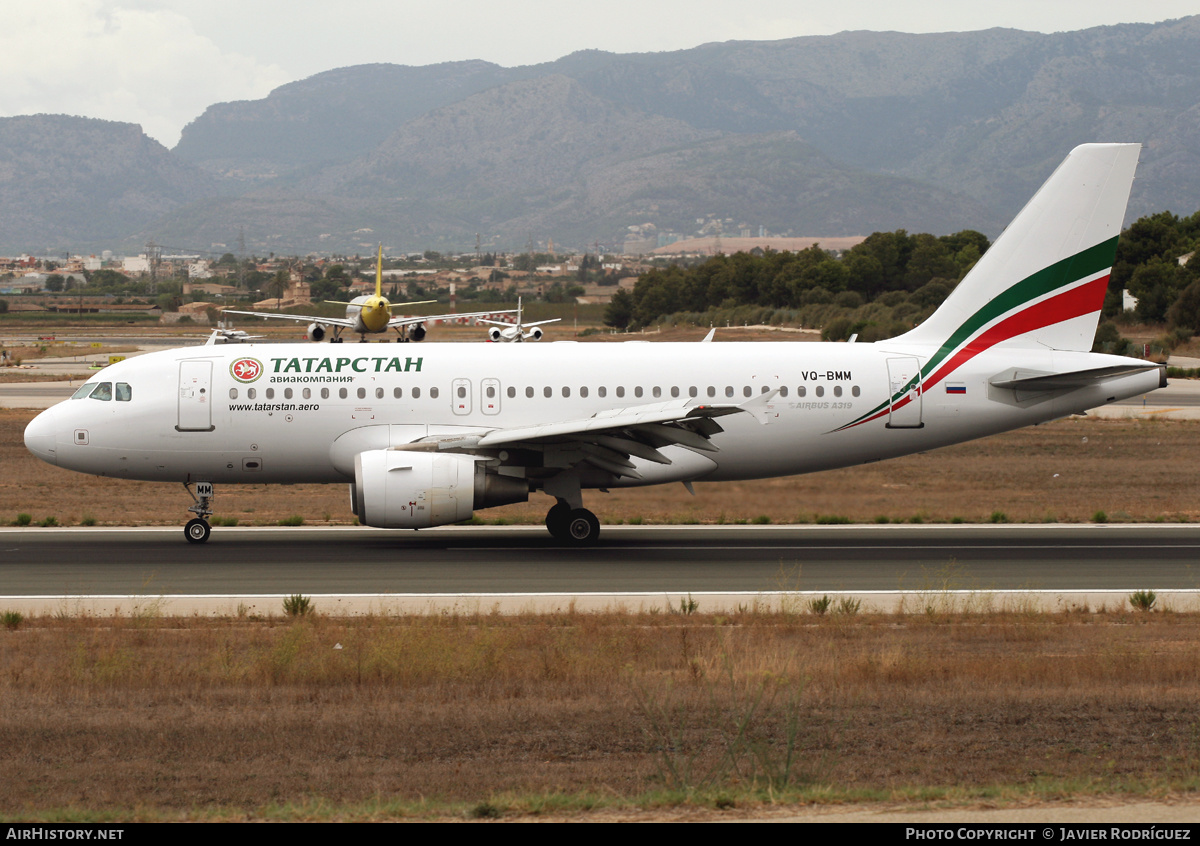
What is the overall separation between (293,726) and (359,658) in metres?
2.68

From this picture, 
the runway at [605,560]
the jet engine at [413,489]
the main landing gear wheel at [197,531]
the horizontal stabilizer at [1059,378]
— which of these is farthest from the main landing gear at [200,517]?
the horizontal stabilizer at [1059,378]

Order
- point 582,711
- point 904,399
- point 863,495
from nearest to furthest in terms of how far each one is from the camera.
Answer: point 582,711, point 904,399, point 863,495

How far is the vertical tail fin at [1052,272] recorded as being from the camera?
26750 mm

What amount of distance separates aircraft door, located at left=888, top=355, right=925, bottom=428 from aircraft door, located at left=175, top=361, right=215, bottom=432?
46.6ft

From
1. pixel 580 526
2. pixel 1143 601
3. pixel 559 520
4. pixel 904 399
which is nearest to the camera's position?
pixel 1143 601

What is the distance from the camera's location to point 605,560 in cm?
2434

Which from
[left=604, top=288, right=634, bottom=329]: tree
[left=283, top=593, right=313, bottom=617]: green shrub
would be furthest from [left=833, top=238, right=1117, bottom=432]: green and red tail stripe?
→ [left=604, top=288, right=634, bottom=329]: tree

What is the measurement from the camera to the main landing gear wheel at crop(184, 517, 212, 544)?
26.3 metres

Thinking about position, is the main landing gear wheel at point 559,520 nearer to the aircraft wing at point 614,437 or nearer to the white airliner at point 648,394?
the white airliner at point 648,394

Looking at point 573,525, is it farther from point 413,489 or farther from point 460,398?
point 413,489

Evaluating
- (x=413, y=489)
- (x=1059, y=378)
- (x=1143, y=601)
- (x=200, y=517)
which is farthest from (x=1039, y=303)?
(x=200, y=517)

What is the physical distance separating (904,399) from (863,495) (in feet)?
7.66
